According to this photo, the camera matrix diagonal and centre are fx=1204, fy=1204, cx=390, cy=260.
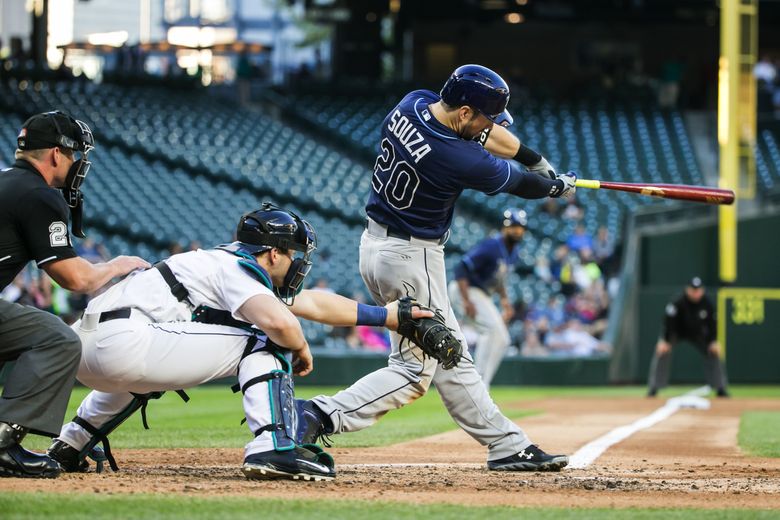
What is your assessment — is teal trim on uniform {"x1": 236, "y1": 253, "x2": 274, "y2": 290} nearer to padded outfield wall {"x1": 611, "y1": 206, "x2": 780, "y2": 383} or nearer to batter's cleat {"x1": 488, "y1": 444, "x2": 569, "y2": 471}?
batter's cleat {"x1": 488, "y1": 444, "x2": 569, "y2": 471}

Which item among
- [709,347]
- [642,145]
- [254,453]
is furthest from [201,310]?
[642,145]

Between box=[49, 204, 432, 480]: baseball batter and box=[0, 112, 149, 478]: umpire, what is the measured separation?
0.16 metres

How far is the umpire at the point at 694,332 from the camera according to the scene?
15633mm

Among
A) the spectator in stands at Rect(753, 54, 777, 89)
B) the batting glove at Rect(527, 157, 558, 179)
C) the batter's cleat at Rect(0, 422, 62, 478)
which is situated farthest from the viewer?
the spectator in stands at Rect(753, 54, 777, 89)

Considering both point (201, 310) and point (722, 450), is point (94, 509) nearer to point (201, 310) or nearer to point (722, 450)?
point (201, 310)


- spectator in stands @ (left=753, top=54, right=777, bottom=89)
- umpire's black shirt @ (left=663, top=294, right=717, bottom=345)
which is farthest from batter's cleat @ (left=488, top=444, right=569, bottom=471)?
spectator in stands @ (left=753, top=54, right=777, bottom=89)

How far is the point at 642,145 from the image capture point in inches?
989

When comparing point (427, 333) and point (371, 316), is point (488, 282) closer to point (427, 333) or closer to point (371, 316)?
point (427, 333)

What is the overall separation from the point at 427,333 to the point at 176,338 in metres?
1.11

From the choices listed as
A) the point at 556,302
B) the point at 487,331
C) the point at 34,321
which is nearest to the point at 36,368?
the point at 34,321

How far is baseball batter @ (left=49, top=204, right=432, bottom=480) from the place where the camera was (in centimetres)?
495

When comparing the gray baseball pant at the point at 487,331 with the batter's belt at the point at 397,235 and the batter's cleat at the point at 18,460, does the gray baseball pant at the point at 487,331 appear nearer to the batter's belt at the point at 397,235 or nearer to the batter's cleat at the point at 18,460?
the batter's belt at the point at 397,235

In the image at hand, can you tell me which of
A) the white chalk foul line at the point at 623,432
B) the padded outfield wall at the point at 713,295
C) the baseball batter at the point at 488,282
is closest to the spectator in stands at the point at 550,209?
the padded outfield wall at the point at 713,295

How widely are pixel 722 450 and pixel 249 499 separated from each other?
4177 mm
